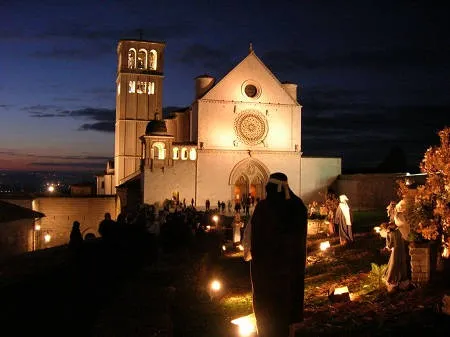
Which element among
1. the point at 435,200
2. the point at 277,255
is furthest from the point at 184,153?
the point at 277,255

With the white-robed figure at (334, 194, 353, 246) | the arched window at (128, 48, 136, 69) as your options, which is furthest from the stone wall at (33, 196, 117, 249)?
the white-robed figure at (334, 194, 353, 246)

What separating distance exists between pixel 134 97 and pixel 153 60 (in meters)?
3.88

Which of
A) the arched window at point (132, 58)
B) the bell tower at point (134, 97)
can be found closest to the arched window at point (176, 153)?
the bell tower at point (134, 97)

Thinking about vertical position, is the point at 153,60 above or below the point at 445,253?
above

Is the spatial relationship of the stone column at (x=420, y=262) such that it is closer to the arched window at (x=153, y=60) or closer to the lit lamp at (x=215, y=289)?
the lit lamp at (x=215, y=289)

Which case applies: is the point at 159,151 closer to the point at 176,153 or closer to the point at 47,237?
the point at 176,153

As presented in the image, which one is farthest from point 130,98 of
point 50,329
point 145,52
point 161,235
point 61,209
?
point 50,329

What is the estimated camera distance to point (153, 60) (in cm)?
4816

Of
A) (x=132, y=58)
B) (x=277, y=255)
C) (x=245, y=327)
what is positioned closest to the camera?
(x=277, y=255)

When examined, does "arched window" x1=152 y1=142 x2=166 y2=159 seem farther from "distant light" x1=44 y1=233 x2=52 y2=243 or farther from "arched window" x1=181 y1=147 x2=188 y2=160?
"distant light" x1=44 y1=233 x2=52 y2=243

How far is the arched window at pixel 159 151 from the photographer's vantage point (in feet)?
131

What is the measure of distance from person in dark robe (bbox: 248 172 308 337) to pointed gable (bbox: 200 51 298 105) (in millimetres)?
34630

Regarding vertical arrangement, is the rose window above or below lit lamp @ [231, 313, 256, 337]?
above

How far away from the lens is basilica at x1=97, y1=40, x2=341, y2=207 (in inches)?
1572
